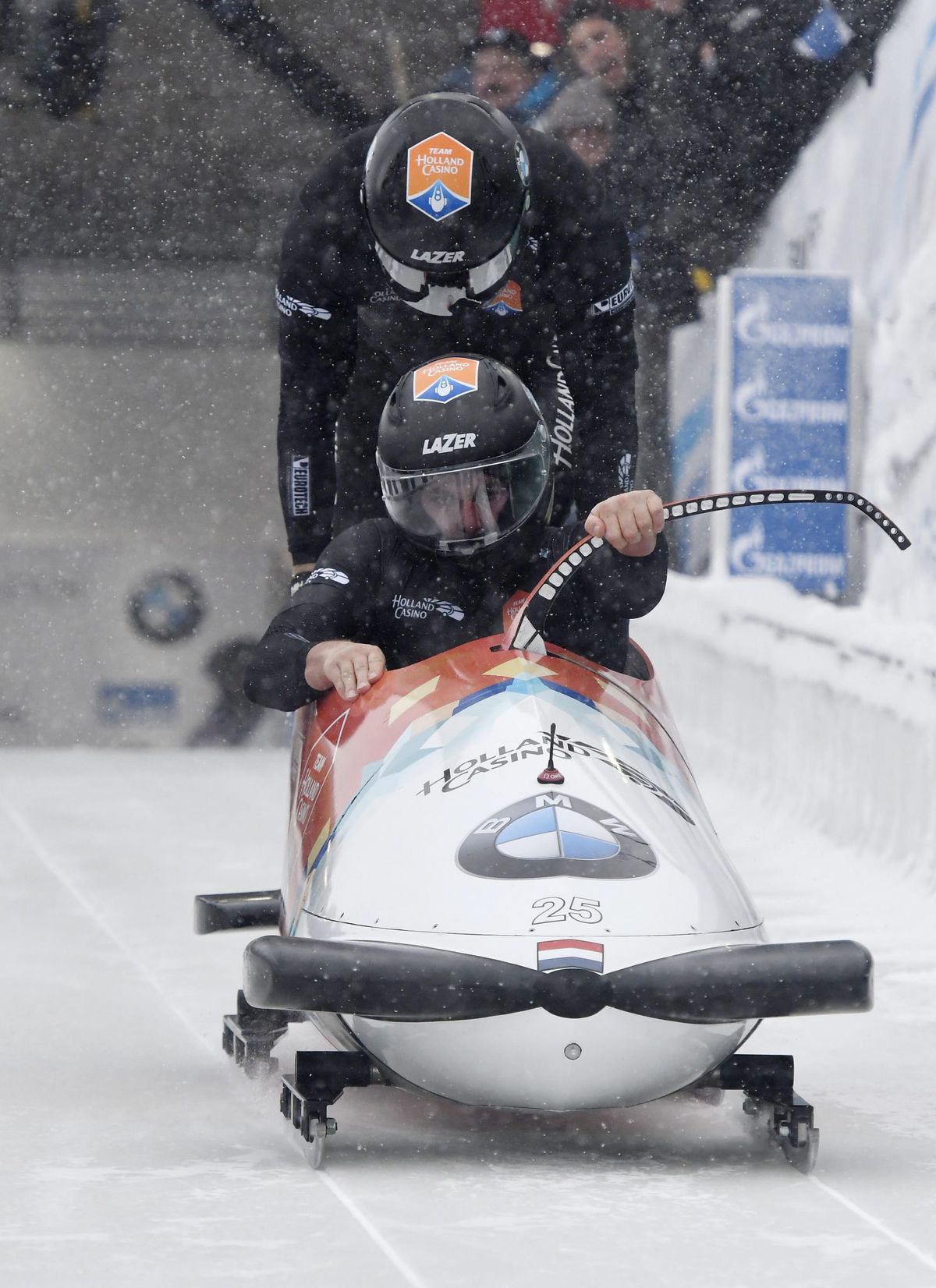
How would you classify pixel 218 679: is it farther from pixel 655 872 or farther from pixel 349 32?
pixel 655 872

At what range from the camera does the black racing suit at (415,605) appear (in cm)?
281

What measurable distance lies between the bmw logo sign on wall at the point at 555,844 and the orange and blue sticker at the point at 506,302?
1.19m

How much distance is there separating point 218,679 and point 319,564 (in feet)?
14.6

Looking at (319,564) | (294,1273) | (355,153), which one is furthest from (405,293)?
(294,1273)

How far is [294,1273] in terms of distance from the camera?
2020 mm

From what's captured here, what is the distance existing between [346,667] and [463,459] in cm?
31

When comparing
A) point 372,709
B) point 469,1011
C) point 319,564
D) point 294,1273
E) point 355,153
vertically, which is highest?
point 355,153

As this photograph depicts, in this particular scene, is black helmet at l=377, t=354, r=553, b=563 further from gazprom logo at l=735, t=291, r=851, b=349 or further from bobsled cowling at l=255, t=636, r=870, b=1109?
gazprom logo at l=735, t=291, r=851, b=349

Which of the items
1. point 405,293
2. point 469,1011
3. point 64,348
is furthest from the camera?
point 64,348

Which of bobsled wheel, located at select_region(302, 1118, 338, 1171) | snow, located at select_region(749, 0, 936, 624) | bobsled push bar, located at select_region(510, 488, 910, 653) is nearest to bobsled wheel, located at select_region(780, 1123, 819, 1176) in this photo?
bobsled wheel, located at select_region(302, 1118, 338, 1171)

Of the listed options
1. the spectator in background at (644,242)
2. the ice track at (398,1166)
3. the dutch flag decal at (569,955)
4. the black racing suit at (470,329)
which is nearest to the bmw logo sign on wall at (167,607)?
the spectator in background at (644,242)

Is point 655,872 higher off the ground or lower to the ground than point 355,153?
lower

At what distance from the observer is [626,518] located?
105 inches

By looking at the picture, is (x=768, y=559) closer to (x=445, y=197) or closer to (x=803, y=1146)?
(x=445, y=197)
